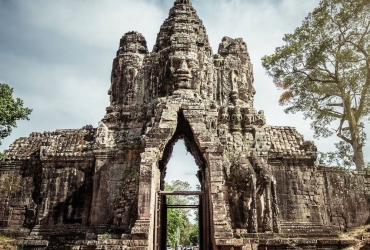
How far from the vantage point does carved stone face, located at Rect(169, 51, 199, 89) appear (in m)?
13.4

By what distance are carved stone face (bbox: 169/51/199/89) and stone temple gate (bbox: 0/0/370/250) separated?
0.04 m

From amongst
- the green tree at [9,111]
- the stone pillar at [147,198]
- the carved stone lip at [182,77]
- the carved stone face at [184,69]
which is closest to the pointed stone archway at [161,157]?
the stone pillar at [147,198]

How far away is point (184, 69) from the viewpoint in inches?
530

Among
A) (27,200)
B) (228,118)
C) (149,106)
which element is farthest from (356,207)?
(27,200)

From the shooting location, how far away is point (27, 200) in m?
14.0

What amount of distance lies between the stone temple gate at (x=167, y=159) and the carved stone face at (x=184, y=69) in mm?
42

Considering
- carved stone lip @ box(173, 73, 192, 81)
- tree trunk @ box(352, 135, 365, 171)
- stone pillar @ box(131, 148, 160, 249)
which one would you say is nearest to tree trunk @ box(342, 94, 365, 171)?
tree trunk @ box(352, 135, 365, 171)

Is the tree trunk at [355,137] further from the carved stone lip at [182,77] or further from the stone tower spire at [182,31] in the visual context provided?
the carved stone lip at [182,77]

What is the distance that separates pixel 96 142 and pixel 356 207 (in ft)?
35.4

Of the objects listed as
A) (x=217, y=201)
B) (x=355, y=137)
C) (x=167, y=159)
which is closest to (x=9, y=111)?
(x=167, y=159)

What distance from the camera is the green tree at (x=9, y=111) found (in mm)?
13500

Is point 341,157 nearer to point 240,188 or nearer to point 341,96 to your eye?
point 341,96

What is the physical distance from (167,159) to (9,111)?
21.6ft

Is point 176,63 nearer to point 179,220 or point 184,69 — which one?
point 184,69
